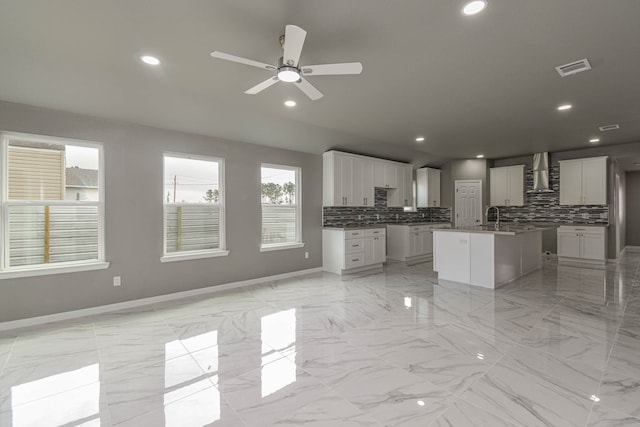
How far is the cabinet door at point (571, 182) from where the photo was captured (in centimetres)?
675

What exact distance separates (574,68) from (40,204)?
5846mm

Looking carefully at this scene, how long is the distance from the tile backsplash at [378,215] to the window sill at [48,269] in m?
3.87

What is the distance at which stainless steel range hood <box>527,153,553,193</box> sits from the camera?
278 inches

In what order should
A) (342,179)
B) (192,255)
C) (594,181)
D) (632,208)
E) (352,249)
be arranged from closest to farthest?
(192,255), (352,249), (342,179), (594,181), (632,208)

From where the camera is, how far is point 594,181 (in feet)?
21.4

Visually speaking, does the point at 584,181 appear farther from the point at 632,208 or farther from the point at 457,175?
the point at 632,208

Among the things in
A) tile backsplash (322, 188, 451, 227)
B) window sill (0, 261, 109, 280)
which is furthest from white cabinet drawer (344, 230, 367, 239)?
window sill (0, 261, 109, 280)

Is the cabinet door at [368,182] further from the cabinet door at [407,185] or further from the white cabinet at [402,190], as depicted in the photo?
the cabinet door at [407,185]

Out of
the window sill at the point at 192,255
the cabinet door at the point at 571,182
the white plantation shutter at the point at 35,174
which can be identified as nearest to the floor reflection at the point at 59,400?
the window sill at the point at 192,255

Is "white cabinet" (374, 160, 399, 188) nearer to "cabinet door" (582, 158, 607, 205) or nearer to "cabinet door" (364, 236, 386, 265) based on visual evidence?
"cabinet door" (364, 236, 386, 265)

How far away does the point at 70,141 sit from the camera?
3.56 metres

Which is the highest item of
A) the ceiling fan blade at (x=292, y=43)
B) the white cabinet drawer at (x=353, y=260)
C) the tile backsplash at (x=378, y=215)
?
the ceiling fan blade at (x=292, y=43)

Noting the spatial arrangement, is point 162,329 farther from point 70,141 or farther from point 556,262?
point 556,262

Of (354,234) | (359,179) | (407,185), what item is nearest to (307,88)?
(354,234)
